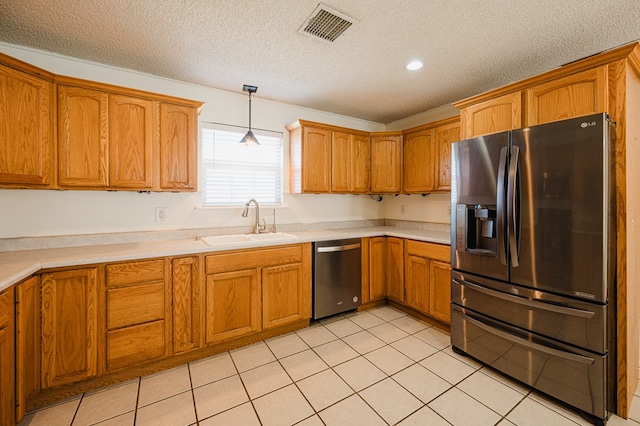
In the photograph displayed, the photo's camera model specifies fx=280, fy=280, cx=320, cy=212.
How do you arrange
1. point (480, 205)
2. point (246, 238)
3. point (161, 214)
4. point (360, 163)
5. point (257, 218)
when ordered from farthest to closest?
1. point (360, 163)
2. point (257, 218)
3. point (246, 238)
4. point (161, 214)
5. point (480, 205)

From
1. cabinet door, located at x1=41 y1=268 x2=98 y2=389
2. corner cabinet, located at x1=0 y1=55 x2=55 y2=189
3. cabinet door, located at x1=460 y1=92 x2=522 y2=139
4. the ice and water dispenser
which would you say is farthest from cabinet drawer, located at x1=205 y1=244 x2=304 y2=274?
cabinet door, located at x1=460 y1=92 x2=522 y2=139

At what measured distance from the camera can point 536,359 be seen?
187cm

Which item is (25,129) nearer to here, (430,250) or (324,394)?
(324,394)

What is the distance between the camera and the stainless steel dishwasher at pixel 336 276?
2.95 meters

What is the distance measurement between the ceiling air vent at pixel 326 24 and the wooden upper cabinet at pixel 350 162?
1477 millimetres

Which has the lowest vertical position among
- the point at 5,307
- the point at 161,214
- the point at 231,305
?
the point at 231,305

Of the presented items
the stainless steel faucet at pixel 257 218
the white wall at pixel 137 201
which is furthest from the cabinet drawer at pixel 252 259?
the white wall at pixel 137 201

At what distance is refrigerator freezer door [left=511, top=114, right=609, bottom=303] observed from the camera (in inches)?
63.0

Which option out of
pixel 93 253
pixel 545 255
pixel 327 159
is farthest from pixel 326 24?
pixel 93 253

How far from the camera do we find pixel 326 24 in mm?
1910

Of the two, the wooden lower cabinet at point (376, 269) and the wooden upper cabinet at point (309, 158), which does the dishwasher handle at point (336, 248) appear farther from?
the wooden upper cabinet at point (309, 158)

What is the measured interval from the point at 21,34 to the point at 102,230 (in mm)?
1515

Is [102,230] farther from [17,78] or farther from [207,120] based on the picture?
[207,120]

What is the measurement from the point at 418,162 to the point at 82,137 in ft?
10.8
